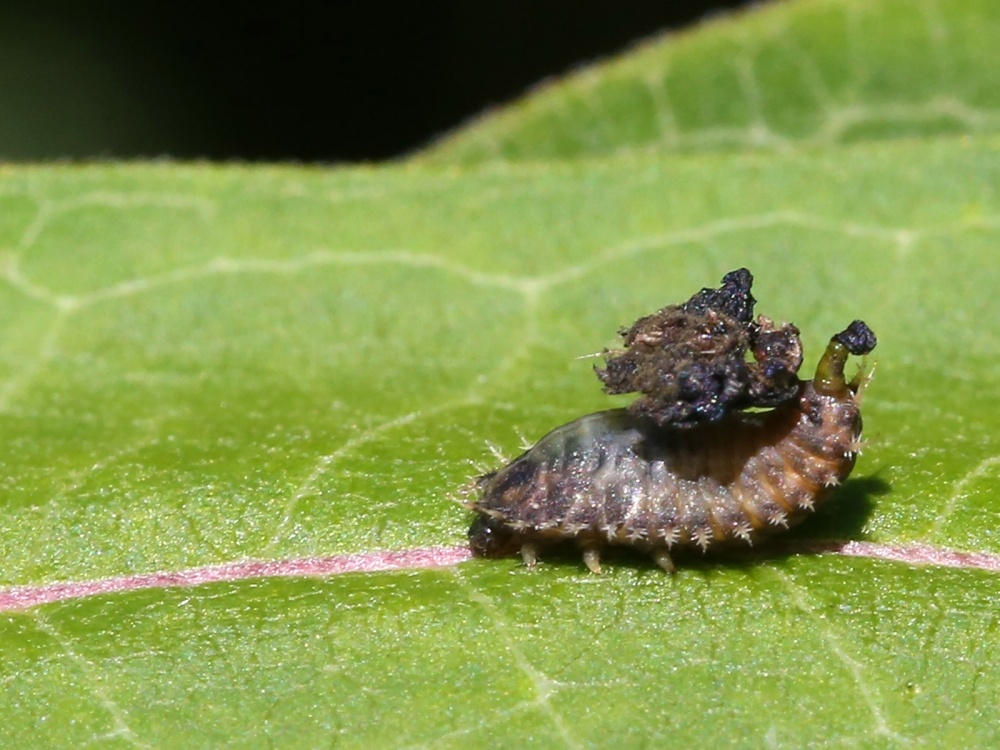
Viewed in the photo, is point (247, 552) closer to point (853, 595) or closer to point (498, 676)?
point (498, 676)

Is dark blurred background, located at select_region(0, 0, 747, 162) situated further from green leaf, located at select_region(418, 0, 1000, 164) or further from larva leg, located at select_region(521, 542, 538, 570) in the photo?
larva leg, located at select_region(521, 542, 538, 570)

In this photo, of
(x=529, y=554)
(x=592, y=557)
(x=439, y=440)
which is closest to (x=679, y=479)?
(x=592, y=557)

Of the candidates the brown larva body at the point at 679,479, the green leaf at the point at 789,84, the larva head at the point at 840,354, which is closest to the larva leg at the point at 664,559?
the brown larva body at the point at 679,479

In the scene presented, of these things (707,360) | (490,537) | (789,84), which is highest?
(789,84)

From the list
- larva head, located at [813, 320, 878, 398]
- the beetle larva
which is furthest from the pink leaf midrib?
larva head, located at [813, 320, 878, 398]

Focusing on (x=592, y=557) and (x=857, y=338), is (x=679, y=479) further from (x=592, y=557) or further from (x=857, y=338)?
(x=857, y=338)

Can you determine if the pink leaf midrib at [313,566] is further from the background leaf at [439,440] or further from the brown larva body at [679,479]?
the brown larva body at [679,479]
